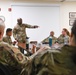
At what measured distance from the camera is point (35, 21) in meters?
10.3

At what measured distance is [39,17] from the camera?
1028 cm

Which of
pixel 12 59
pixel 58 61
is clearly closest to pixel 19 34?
pixel 12 59

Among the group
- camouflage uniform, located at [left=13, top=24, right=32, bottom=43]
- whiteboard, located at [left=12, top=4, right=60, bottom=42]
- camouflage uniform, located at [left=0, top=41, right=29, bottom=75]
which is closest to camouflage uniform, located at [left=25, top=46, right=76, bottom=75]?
camouflage uniform, located at [left=0, top=41, right=29, bottom=75]

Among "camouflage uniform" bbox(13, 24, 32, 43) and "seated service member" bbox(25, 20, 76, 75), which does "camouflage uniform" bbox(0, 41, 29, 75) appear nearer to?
"seated service member" bbox(25, 20, 76, 75)

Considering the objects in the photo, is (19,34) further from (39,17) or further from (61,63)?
(61,63)

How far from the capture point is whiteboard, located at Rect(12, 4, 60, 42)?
33.4 ft

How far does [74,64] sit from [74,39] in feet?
0.41

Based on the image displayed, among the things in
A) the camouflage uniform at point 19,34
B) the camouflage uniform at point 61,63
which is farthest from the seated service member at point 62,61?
the camouflage uniform at point 19,34

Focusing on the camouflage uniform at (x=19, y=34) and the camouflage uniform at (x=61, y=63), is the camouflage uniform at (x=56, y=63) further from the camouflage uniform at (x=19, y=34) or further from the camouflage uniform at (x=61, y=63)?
the camouflage uniform at (x=19, y=34)

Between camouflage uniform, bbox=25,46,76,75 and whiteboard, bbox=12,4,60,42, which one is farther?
whiteboard, bbox=12,4,60,42

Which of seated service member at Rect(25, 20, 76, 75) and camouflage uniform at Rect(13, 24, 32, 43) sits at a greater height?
seated service member at Rect(25, 20, 76, 75)

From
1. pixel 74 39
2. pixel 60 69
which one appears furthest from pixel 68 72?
pixel 74 39

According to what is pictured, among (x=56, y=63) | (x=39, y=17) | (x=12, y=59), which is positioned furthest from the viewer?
Result: (x=39, y=17)

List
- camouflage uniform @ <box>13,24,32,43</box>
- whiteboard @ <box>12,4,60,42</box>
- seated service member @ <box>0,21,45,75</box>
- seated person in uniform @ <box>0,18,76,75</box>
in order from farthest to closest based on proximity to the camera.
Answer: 1. whiteboard @ <box>12,4,60,42</box>
2. camouflage uniform @ <box>13,24,32,43</box>
3. seated service member @ <box>0,21,45,75</box>
4. seated person in uniform @ <box>0,18,76,75</box>
